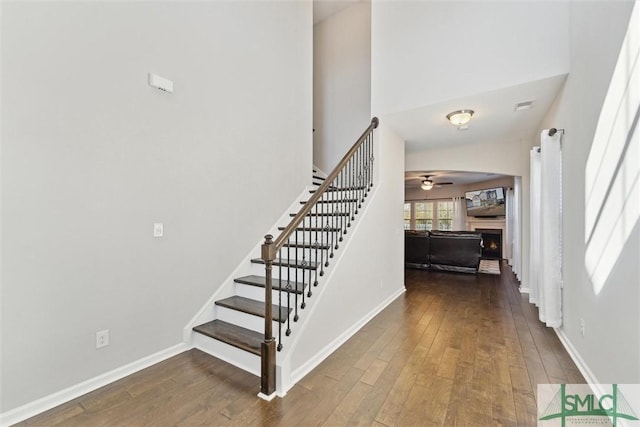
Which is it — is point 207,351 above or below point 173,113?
below

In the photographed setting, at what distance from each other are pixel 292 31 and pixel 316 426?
4569mm

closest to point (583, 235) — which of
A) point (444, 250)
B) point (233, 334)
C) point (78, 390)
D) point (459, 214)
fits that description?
point (233, 334)

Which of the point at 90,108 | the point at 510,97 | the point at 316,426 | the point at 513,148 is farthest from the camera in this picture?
the point at 513,148

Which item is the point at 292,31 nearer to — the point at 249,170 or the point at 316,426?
the point at 249,170

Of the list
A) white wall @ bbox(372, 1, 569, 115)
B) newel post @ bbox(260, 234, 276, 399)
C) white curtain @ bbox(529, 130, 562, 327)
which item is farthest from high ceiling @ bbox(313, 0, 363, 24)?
newel post @ bbox(260, 234, 276, 399)

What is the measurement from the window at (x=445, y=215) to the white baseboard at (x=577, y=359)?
7.85 meters

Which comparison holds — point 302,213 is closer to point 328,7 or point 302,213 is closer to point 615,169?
point 615,169

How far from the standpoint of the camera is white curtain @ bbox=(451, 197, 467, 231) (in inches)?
392

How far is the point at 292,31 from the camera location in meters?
4.02

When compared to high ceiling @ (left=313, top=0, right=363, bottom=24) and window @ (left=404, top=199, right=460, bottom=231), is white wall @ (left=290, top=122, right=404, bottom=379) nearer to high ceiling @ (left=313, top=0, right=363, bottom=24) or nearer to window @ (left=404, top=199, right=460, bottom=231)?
high ceiling @ (left=313, top=0, right=363, bottom=24)

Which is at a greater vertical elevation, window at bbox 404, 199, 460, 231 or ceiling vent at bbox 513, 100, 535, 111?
ceiling vent at bbox 513, 100, 535, 111

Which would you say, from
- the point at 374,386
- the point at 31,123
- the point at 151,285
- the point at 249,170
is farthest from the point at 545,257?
the point at 31,123

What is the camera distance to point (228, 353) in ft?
8.00

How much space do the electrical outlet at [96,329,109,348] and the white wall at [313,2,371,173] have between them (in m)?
4.38
